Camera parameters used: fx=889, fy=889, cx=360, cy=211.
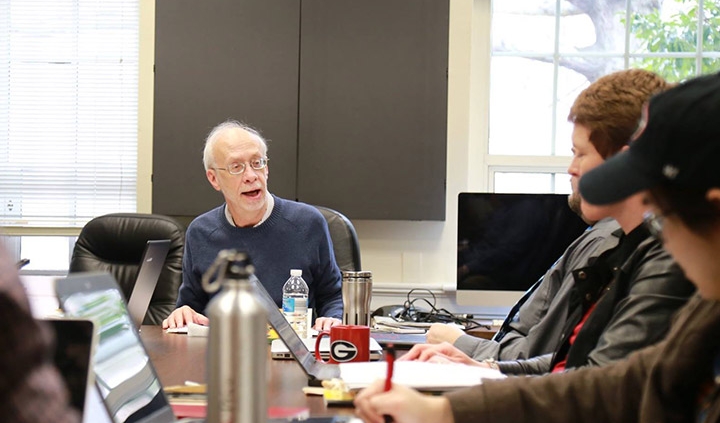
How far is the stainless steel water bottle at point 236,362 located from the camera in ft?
2.72

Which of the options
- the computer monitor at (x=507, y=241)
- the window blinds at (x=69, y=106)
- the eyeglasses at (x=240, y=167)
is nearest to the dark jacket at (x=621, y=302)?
the computer monitor at (x=507, y=241)

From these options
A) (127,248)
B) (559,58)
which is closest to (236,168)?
(127,248)

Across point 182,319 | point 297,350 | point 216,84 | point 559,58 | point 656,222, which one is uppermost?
point 559,58

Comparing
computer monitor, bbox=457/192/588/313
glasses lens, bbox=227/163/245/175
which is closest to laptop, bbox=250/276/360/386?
glasses lens, bbox=227/163/245/175

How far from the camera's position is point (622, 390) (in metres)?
1.39

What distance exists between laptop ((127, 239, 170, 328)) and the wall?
176 cm

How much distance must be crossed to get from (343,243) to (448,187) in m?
0.96

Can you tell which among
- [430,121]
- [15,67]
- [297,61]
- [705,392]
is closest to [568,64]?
[430,121]

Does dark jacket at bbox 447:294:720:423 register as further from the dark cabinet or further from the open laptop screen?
the dark cabinet

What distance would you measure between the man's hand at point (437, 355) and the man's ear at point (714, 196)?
0.98m

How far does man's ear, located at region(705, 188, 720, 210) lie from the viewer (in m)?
1.03

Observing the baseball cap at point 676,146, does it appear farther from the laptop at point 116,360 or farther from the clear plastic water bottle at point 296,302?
the clear plastic water bottle at point 296,302

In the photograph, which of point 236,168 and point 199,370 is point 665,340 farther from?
point 236,168

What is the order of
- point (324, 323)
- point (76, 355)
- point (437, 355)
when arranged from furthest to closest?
point (324, 323)
point (437, 355)
point (76, 355)
